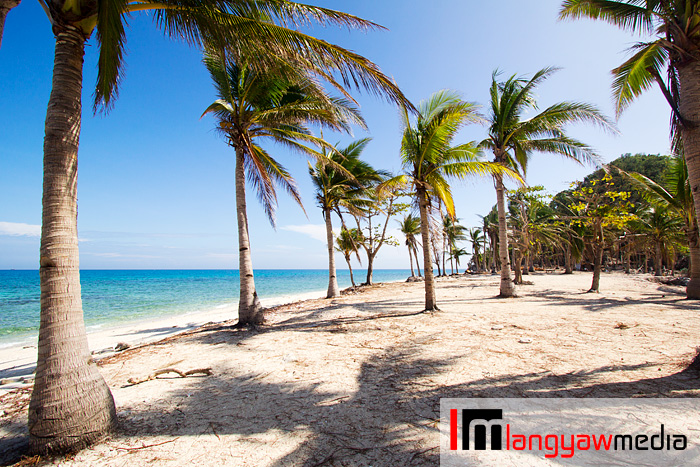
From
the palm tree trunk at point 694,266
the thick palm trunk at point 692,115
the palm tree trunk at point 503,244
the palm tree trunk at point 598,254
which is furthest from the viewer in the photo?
the palm tree trunk at point 598,254

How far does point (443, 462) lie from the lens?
2.07 metres

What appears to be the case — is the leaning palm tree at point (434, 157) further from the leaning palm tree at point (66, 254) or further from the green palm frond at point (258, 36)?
the leaning palm tree at point (66, 254)

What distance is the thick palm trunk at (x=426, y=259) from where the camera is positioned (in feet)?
26.1

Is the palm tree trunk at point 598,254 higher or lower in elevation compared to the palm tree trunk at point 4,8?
lower

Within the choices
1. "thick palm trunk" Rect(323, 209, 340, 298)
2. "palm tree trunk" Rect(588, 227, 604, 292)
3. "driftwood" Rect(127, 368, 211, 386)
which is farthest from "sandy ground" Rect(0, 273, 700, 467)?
"thick palm trunk" Rect(323, 209, 340, 298)

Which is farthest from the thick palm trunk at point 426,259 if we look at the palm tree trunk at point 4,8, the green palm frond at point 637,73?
the palm tree trunk at point 4,8

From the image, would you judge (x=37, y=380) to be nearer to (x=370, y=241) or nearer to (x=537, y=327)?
(x=537, y=327)

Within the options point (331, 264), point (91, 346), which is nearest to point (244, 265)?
point (91, 346)

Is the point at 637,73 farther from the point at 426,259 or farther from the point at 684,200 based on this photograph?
the point at 684,200

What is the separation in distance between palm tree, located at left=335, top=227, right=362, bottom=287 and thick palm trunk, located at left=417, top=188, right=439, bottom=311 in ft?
41.8

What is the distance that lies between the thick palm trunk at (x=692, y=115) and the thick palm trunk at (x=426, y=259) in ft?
16.3

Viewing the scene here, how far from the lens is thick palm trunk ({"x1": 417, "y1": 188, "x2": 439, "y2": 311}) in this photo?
26.1 feet

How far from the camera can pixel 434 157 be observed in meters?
8.09

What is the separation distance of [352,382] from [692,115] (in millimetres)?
5619
